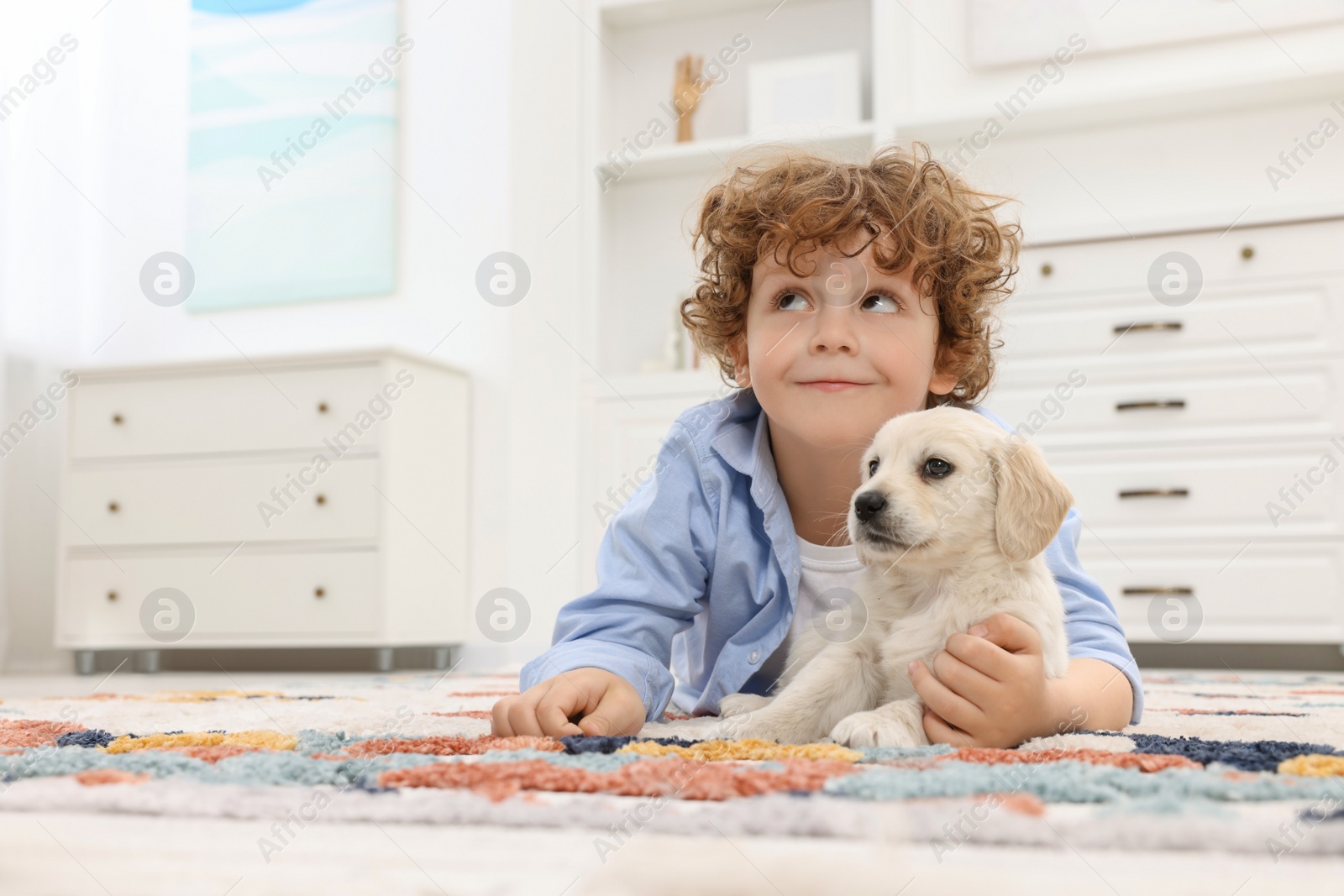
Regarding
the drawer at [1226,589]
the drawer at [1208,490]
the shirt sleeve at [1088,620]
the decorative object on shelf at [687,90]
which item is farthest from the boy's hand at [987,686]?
the decorative object on shelf at [687,90]

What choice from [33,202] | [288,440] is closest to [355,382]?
[288,440]

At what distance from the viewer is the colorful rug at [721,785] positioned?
52 cm

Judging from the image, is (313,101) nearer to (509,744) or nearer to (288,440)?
(288,440)

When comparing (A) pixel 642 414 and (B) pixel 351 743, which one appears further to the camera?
(A) pixel 642 414

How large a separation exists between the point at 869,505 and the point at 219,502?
239 centimetres

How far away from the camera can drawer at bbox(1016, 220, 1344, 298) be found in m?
2.58

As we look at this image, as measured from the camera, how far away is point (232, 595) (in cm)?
286

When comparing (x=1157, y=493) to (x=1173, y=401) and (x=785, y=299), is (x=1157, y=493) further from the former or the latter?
(x=785, y=299)

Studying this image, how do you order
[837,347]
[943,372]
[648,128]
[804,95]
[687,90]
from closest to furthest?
1. [837,347]
2. [943,372]
3. [804,95]
4. [687,90]
5. [648,128]

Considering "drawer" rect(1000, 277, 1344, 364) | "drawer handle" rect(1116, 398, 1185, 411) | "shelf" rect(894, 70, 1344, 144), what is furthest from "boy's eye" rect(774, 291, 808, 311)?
"shelf" rect(894, 70, 1344, 144)

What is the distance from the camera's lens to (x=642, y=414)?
122 inches

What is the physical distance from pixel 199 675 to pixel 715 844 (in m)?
2.80

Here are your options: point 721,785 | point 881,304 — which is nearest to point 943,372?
point 881,304


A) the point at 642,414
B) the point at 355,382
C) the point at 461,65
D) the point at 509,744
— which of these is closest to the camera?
the point at 509,744
